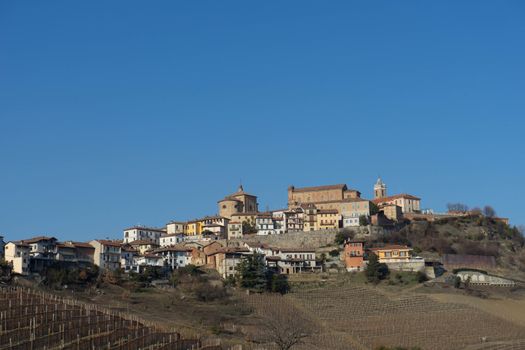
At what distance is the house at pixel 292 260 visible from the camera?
259 feet

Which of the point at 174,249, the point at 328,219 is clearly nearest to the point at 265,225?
the point at 328,219

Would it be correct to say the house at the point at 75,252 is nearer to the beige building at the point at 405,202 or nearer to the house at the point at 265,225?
the house at the point at 265,225

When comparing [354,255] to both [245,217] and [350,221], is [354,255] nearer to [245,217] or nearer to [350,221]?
[350,221]

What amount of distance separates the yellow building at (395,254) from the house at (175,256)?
18028 mm

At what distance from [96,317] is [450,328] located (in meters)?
29.4

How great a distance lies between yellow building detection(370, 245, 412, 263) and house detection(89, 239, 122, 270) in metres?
24.1

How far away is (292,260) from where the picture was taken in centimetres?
7981

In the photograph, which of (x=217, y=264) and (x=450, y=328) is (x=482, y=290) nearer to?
(x=450, y=328)

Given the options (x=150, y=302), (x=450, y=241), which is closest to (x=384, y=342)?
(x=150, y=302)

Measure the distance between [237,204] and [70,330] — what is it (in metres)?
58.2

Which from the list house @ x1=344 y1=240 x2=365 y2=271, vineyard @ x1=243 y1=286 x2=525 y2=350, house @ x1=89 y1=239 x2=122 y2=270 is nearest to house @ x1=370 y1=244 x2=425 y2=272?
house @ x1=344 y1=240 x2=365 y2=271

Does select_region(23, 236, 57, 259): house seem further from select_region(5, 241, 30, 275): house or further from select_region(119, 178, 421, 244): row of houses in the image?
select_region(119, 178, 421, 244): row of houses

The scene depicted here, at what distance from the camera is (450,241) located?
87688 millimetres

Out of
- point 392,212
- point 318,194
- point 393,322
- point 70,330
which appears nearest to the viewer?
point 70,330
